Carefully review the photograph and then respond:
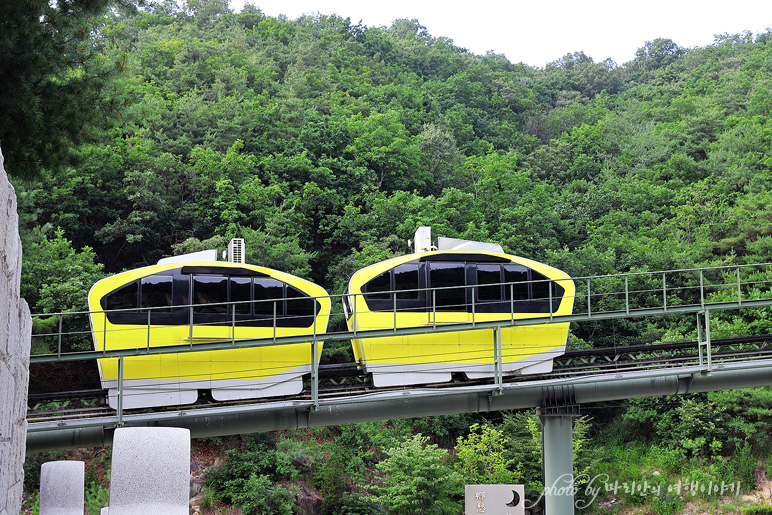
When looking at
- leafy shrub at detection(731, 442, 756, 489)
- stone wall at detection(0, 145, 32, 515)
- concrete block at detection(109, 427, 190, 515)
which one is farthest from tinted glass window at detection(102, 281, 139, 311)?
leafy shrub at detection(731, 442, 756, 489)

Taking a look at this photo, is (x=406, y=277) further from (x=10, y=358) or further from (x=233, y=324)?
(x=10, y=358)

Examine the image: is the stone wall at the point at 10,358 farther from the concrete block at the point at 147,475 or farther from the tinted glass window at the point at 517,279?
the tinted glass window at the point at 517,279

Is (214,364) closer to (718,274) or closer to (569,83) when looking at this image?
(718,274)

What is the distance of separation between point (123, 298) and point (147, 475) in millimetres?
10840

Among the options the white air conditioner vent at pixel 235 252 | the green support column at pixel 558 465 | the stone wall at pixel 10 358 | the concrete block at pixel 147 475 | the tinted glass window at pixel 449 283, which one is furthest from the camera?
the white air conditioner vent at pixel 235 252

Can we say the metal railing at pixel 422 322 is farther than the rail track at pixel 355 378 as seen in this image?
No

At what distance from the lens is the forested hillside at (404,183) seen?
26.0 metres

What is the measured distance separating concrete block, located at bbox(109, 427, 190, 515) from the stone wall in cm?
224

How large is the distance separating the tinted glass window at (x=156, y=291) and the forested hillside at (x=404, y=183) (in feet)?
17.6

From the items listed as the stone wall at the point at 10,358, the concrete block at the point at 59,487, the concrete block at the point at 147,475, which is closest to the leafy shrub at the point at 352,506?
the concrete block at the point at 59,487

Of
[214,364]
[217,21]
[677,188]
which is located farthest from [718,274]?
[217,21]

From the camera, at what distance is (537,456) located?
23938 mm

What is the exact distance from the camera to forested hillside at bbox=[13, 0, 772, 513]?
85.3 ft

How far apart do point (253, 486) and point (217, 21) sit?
49.6 meters
